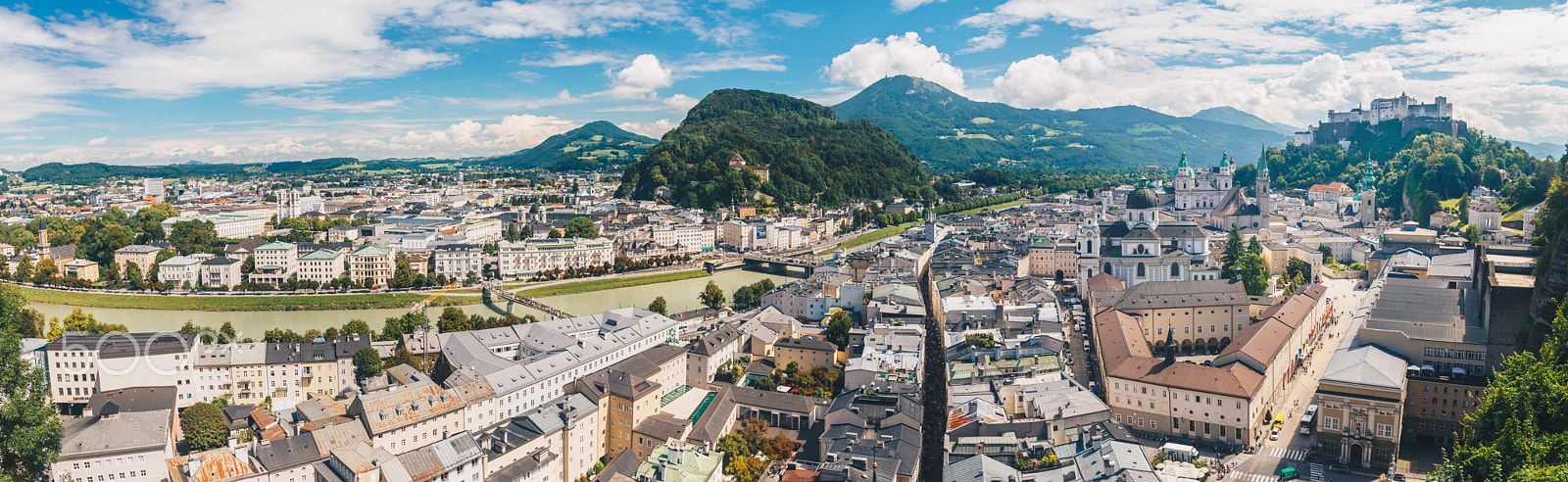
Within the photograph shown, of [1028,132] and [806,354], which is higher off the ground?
[1028,132]

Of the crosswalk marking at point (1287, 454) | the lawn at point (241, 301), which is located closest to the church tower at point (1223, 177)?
the crosswalk marking at point (1287, 454)

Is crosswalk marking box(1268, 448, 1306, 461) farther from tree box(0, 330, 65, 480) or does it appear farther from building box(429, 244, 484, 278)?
building box(429, 244, 484, 278)

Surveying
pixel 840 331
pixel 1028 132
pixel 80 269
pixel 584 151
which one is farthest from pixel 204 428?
pixel 1028 132

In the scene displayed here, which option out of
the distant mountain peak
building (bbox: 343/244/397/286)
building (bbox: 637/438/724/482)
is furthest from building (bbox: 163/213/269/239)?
the distant mountain peak

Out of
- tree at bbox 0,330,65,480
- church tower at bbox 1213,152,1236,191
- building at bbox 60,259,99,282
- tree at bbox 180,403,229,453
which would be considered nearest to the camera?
tree at bbox 0,330,65,480

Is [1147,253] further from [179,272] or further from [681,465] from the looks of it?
[179,272]

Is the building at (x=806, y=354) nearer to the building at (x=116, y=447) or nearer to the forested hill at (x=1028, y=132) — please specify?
the building at (x=116, y=447)
